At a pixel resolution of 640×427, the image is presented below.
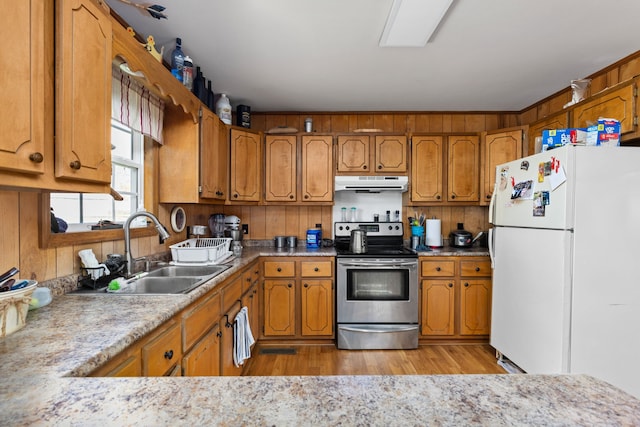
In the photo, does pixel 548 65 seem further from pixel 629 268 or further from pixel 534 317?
pixel 534 317

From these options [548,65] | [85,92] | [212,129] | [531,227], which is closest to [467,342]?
[531,227]

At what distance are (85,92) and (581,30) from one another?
277 centimetres

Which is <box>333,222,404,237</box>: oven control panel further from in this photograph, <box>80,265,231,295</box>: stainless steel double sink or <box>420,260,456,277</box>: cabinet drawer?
<box>80,265,231,295</box>: stainless steel double sink

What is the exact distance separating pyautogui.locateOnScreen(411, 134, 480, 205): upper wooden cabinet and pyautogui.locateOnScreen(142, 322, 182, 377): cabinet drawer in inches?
106

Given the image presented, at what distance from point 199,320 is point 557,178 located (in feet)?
7.51

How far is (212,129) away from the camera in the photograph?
2.71 metres

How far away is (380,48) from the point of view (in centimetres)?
220

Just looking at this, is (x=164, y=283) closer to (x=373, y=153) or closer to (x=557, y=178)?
(x=373, y=153)


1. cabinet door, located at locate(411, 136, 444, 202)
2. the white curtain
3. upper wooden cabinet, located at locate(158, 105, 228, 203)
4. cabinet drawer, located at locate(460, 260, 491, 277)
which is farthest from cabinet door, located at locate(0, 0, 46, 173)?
cabinet drawer, located at locate(460, 260, 491, 277)

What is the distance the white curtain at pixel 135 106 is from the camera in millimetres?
1752

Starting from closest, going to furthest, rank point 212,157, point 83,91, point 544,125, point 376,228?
point 83,91
point 212,157
point 544,125
point 376,228

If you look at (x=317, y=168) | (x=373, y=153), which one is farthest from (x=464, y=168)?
(x=317, y=168)

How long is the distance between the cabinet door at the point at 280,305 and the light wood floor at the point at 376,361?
19 cm

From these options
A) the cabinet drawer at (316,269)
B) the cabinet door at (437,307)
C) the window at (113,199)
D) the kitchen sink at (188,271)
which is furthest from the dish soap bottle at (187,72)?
the cabinet door at (437,307)
